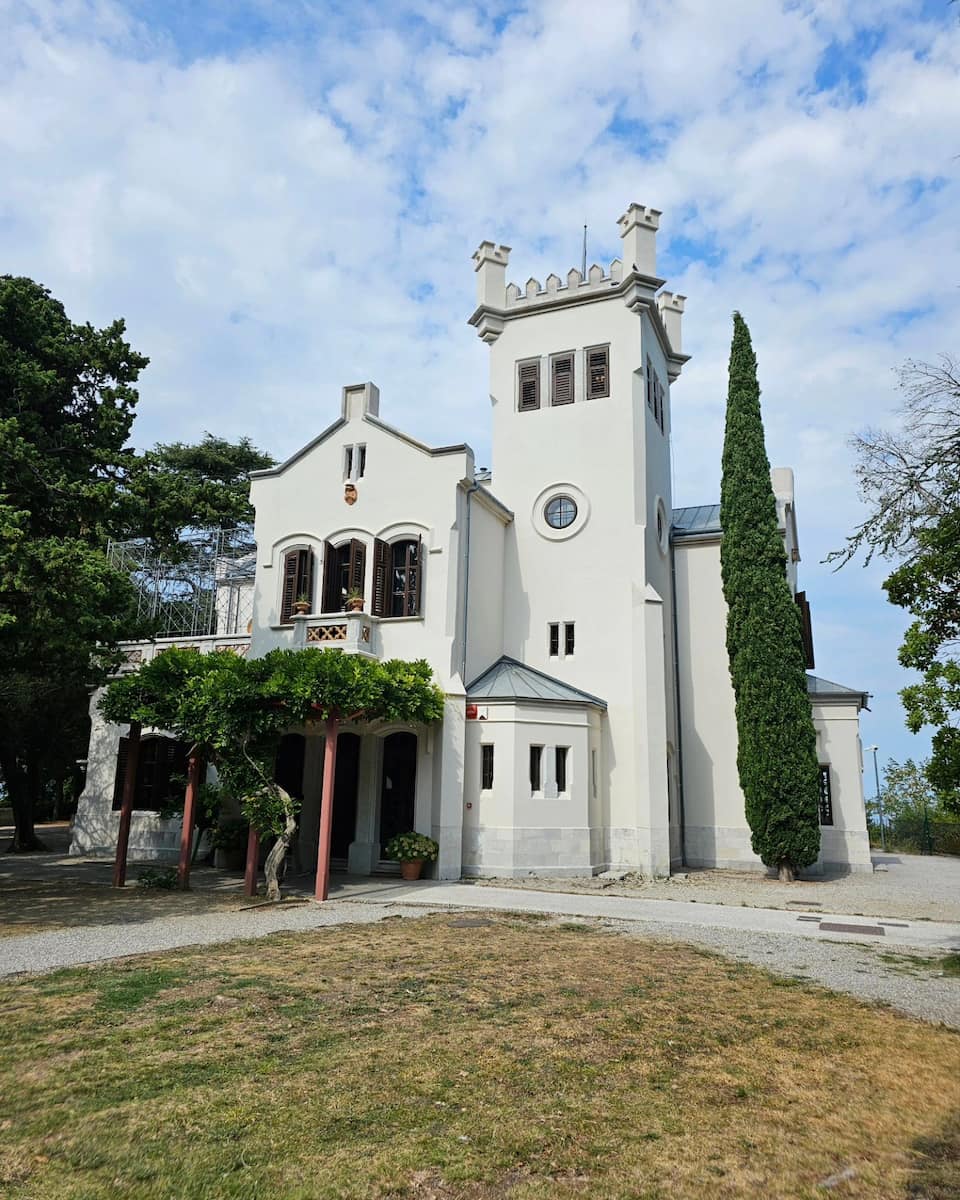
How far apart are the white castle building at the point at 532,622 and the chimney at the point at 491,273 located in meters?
0.07

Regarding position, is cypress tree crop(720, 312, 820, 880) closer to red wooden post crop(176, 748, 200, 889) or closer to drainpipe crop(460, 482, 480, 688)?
drainpipe crop(460, 482, 480, 688)

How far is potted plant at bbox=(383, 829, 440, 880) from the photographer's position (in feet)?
61.4

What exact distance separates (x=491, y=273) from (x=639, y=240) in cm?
454

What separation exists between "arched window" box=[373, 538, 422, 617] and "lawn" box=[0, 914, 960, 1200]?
11627mm

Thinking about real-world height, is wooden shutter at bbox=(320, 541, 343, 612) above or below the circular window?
below

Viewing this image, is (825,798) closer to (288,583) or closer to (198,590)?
(288,583)

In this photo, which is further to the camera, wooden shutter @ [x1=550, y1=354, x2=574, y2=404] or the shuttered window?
wooden shutter @ [x1=550, y1=354, x2=574, y2=404]

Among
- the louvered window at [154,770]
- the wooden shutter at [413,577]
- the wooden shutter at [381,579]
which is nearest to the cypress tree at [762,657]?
the wooden shutter at [413,577]

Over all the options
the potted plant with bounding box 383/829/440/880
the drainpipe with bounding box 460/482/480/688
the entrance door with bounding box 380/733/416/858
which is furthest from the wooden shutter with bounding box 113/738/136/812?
the drainpipe with bounding box 460/482/480/688

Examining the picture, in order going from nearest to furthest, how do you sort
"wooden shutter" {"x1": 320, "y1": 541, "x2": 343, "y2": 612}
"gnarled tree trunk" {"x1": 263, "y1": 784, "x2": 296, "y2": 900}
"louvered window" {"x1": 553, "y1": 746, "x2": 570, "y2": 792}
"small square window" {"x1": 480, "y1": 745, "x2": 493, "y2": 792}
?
"gnarled tree trunk" {"x1": 263, "y1": 784, "x2": 296, "y2": 900} → "small square window" {"x1": 480, "y1": 745, "x2": 493, "y2": 792} → "louvered window" {"x1": 553, "y1": 746, "x2": 570, "y2": 792} → "wooden shutter" {"x1": 320, "y1": 541, "x2": 343, "y2": 612}

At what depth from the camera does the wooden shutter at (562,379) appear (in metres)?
24.6

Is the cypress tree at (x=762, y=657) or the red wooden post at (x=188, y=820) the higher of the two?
the cypress tree at (x=762, y=657)

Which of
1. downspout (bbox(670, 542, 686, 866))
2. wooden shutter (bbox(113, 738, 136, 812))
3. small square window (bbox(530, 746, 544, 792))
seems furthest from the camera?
wooden shutter (bbox(113, 738, 136, 812))

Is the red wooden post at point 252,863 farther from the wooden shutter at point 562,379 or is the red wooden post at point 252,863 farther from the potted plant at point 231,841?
the wooden shutter at point 562,379
